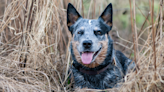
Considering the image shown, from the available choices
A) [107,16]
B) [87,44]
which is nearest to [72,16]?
[107,16]

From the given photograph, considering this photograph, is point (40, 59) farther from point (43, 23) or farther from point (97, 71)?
point (97, 71)

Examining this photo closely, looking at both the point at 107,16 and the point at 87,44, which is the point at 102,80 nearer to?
the point at 87,44

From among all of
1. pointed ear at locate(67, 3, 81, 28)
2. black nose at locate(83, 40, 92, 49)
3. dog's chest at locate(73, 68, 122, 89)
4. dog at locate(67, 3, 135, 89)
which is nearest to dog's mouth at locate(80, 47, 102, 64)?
dog at locate(67, 3, 135, 89)

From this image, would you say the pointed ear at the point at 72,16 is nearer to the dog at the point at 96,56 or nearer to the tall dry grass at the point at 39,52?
the dog at the point at 96,56

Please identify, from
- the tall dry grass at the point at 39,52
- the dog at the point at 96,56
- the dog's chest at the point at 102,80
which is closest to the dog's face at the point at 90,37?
the dog at the point at 96,56

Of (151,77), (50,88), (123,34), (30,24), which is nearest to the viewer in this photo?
(151,77)

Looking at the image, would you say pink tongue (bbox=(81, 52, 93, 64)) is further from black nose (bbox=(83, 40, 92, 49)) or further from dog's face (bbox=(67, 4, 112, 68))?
black nose (bbox=(83, 40, 92, 49))

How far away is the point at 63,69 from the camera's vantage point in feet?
11.8

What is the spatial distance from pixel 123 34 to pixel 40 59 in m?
3.37

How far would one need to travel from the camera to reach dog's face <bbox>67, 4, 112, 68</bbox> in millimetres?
2730

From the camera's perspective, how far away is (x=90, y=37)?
280 cm

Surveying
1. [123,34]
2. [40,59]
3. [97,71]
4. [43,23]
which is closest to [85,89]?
[97,71]

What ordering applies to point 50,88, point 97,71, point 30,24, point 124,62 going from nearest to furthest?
point 50,88
point 97,71
point 30,24
point 124,62

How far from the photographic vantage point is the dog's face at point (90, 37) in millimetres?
2730
